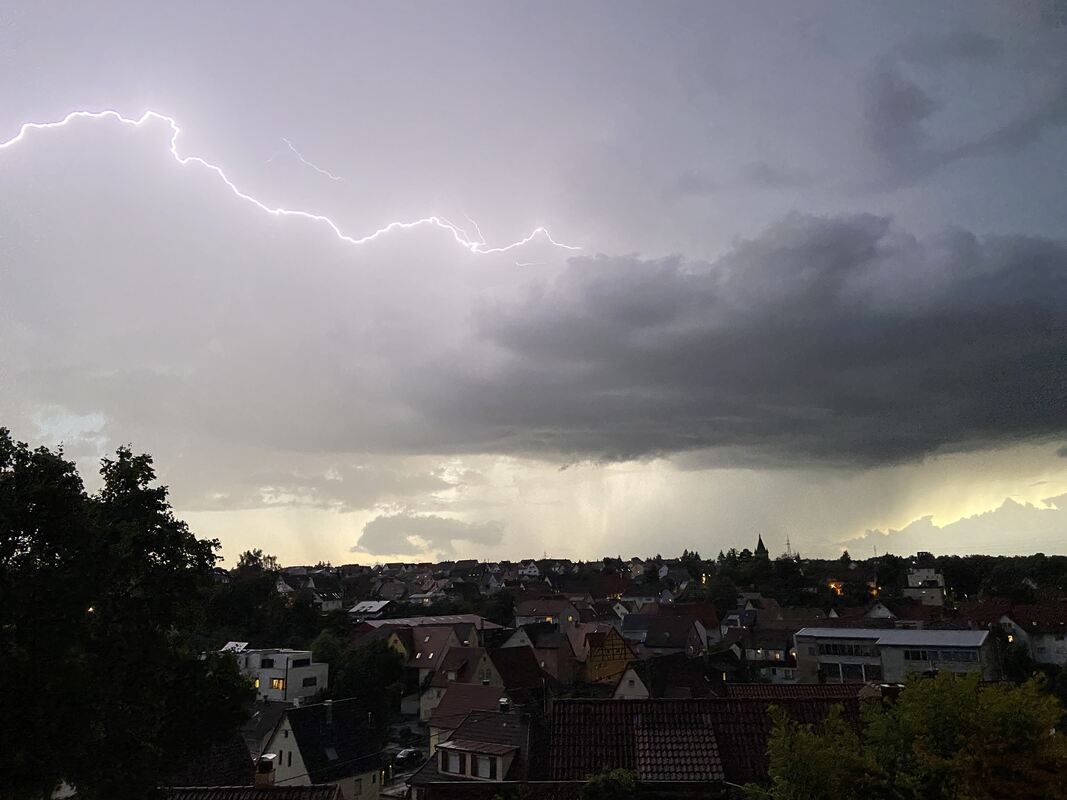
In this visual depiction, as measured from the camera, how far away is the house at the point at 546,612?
10544 cm

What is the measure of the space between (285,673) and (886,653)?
181 ft

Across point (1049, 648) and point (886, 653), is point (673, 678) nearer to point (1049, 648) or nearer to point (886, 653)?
point (886, 653)

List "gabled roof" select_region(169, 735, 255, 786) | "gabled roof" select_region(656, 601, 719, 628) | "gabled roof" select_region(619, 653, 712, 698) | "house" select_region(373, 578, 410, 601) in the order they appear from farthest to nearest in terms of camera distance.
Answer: "house" select_region(373, 578, 410, 601) < "gabled roof" select_region(656, 601, 719, 628) < "gabled roof" select_region(619, 653, 712, 698) < "gabled roof" select_region(169, 735, 255, 786)

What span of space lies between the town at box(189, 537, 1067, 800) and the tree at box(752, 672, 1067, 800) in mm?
Answer: 1473

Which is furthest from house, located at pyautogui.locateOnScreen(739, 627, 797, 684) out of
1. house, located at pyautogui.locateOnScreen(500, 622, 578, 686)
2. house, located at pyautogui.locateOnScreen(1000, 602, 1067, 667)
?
house, located at pyautogui.locateOnScreen(1000, 602, 1067, 667)

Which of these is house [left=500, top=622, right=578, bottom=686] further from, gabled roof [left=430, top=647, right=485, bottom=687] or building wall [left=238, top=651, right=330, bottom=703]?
building wall [left=238, top=651, right=330, bottom=703]

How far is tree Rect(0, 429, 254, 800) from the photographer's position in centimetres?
1493

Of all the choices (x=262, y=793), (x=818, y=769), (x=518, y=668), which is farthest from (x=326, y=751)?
(x=818, y=769)

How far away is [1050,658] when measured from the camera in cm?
7062

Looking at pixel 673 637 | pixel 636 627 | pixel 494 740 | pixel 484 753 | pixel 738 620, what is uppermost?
pixel 494 740

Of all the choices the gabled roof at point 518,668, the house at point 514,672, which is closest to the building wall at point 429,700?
the house at point 514,672

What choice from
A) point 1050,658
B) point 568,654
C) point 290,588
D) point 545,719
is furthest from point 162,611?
point 290,588

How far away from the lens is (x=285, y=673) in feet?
219

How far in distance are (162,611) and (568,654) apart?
60360mm
